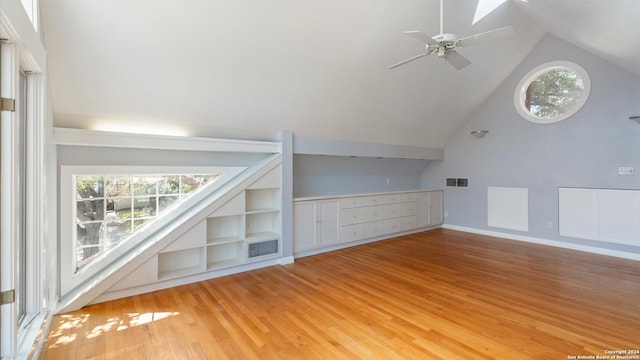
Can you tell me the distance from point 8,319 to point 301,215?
10.9 feet

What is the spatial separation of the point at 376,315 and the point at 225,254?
7.69 ft

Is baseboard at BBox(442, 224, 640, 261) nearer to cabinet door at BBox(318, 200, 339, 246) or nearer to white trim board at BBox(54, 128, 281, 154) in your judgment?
cabinet door at BBox(318, 200, 339, 246)

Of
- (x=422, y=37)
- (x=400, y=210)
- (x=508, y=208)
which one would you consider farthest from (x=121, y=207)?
(x=508, y=208)

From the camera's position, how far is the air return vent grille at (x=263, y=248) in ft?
13.8

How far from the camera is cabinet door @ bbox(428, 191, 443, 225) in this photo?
682 cm

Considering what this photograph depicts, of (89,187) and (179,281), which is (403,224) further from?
(89,187)

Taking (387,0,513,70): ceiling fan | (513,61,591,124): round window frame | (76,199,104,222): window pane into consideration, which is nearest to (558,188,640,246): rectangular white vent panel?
(513,61,591,124): round window frame

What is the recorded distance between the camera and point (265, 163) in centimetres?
429

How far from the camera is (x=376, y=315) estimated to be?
2.83 meters

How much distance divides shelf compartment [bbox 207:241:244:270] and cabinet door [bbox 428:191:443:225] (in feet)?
14.6

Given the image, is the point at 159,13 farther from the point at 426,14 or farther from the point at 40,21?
the point at 426,14

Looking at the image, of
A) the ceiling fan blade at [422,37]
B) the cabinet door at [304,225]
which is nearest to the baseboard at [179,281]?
the cabinet door at [304,225]

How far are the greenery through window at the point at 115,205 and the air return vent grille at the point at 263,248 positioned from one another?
1183 millimetres

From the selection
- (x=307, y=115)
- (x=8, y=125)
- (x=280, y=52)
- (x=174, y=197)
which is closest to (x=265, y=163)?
(x=307, y=115)
